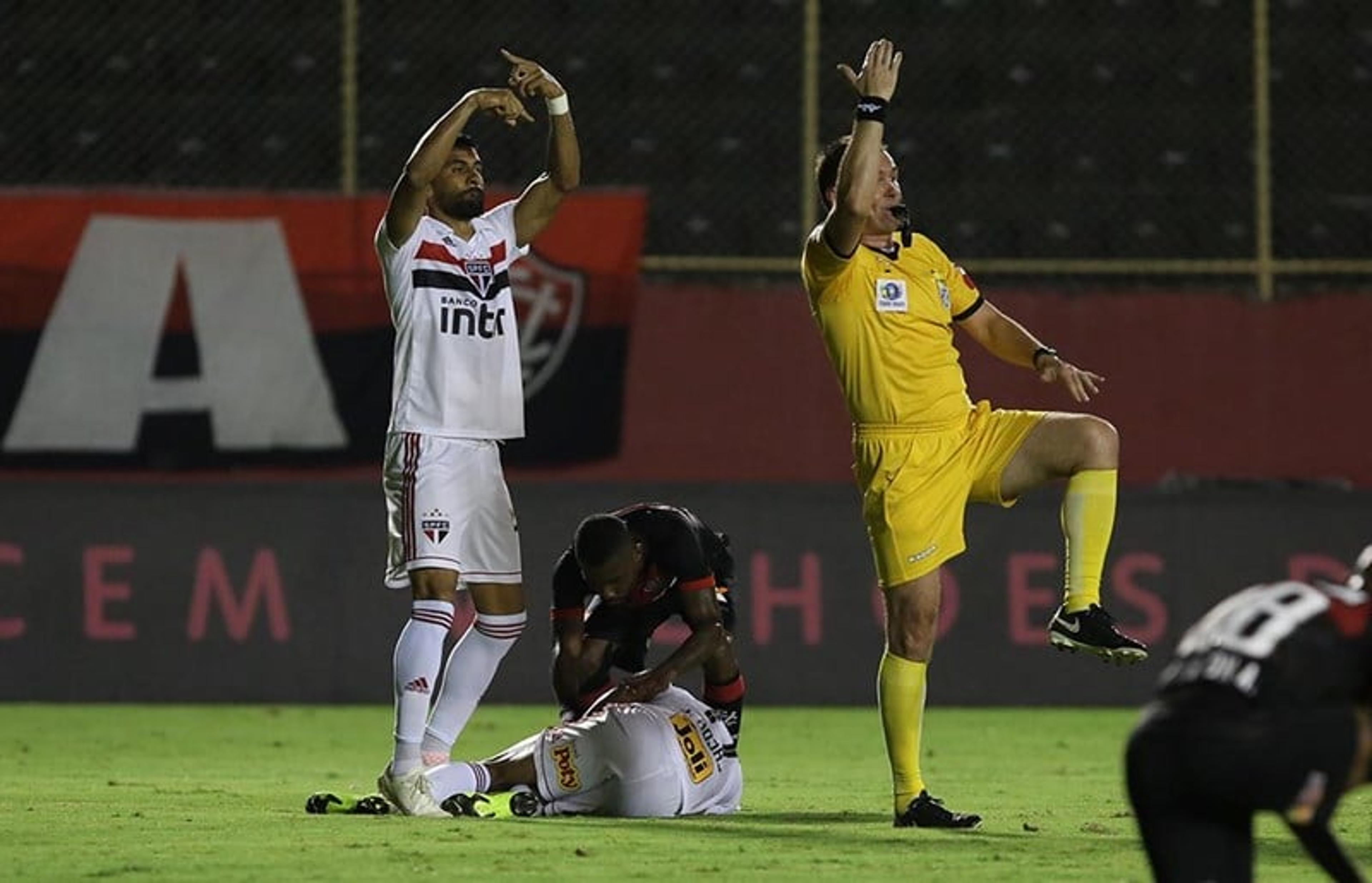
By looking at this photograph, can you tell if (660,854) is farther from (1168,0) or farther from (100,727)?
(1168,0)

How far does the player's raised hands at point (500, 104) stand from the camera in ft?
29.1

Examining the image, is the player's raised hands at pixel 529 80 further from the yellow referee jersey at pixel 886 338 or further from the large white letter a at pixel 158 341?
the large white letter a at pixel 158 341

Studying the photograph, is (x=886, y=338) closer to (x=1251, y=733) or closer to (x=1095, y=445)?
(x=1095, y=445)

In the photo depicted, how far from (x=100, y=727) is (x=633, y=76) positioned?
5009 mm

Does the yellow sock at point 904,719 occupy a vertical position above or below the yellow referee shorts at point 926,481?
below

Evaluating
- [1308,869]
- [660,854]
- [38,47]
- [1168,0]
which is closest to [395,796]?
[660,854]

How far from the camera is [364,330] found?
14523 millimetres

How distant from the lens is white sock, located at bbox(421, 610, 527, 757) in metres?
9.20

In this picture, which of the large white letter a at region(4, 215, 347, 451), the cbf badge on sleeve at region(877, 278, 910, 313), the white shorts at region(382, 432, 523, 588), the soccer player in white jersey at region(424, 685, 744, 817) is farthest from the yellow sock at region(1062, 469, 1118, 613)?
the large white letter a at region(4, 215, 347, 451)

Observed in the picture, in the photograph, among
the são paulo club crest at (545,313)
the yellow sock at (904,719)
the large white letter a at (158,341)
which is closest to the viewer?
the yellow sock at (904,719)

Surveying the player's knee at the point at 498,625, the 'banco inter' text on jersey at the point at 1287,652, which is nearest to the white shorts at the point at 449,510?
the player's knee at the point at 498,625

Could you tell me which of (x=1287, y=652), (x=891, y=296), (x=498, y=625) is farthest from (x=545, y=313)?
(x=1287, y=652)

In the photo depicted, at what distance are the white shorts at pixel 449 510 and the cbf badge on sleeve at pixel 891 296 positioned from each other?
145 centimetres

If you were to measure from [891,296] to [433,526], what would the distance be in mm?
1692
